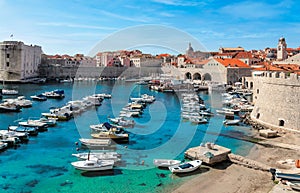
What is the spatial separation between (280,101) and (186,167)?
9128 millimetres

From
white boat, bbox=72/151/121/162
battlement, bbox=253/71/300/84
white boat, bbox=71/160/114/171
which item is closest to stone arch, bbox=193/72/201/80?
battlement, bbox=253/71/300/84

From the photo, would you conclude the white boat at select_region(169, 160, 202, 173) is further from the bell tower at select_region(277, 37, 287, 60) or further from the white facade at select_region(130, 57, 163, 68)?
the white facade at select_region(130, 57, 163, 68)

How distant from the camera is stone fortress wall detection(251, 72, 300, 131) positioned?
18125 millimetres

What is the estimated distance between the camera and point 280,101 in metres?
19.0

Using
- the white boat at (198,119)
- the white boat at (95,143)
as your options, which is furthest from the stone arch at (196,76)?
the white boat at (95,143)

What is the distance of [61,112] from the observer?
23.8 m

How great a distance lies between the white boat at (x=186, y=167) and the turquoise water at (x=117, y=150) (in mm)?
279

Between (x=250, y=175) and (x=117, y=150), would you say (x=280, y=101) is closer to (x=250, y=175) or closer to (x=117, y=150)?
(x=250, y=175)

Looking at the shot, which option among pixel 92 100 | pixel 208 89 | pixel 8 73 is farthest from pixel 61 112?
pixel 8 73

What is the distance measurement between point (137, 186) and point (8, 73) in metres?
48.2

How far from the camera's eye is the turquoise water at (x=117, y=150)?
11562mm

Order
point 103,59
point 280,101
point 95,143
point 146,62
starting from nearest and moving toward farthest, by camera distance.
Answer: point 95,143
point 280,101
point 146,62
point 103,59

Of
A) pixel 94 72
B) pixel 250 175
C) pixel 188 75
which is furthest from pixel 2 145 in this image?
pixel 94 72

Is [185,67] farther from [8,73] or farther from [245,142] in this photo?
[245,142]
